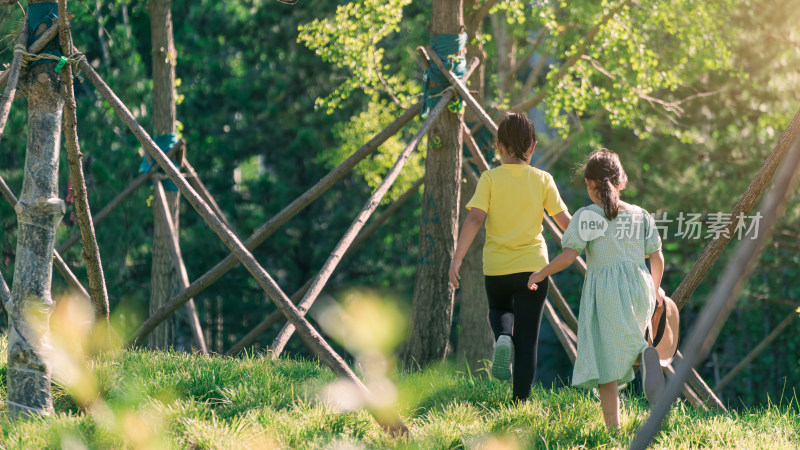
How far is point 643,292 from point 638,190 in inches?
343

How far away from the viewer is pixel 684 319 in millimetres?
13234

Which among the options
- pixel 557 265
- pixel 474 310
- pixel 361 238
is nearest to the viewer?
pixel 557 265

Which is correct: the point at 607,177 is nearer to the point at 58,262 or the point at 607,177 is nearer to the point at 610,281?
the point at 610,281

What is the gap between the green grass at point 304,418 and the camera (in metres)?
3.42

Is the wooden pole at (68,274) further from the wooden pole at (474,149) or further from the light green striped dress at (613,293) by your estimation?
the light green striped dress at (613,293)

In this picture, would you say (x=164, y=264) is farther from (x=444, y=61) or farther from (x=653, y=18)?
(x=653, y=18)

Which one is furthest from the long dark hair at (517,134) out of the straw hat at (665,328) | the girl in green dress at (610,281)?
the straw hat at (665,328)

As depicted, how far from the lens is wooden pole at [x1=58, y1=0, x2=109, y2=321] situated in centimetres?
389

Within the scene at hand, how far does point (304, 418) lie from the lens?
12.0 feet

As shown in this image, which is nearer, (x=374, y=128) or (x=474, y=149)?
(x=474, y=149)

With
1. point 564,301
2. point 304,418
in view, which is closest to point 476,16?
point 564,301

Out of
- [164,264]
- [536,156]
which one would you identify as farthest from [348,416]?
[536,156]

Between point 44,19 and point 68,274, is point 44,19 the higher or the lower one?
the higher one

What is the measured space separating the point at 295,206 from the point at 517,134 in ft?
6.48
